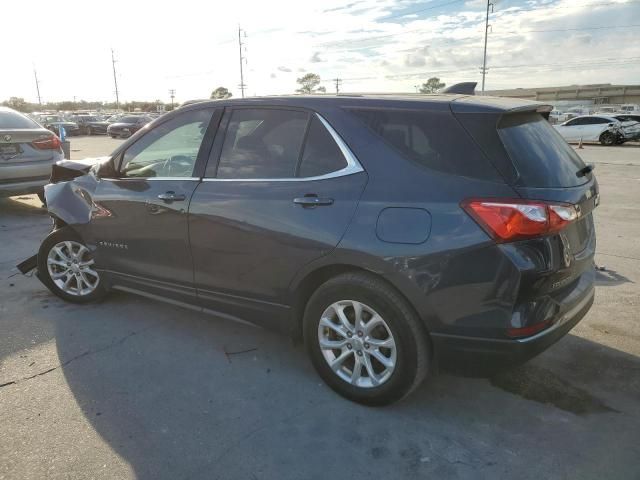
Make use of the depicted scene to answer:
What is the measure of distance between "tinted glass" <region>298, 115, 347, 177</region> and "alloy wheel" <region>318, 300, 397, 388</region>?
2.56ft

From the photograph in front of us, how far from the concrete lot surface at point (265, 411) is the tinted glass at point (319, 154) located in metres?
1.36

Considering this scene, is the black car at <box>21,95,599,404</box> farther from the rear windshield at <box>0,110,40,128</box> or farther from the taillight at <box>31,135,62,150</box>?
the rear windshield at <box>0,110,40,128</box>

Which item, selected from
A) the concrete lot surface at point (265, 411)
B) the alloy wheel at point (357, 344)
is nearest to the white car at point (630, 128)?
the concrete lot surface at point (265, 411)

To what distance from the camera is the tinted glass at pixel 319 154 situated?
3.01 meters

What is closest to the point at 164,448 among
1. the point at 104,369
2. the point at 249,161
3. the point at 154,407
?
the point at 154,407

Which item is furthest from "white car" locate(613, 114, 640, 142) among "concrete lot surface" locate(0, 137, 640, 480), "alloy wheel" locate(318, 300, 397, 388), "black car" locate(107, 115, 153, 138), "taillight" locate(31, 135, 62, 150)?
"black car" locate(107, 115, 153, 138)

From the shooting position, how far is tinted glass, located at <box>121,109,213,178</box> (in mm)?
3684

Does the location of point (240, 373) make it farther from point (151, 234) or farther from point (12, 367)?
point (12, 367)

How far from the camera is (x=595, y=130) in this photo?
987 inches

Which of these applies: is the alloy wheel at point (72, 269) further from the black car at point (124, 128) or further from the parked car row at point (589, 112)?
the parked car row at point (589, 112)

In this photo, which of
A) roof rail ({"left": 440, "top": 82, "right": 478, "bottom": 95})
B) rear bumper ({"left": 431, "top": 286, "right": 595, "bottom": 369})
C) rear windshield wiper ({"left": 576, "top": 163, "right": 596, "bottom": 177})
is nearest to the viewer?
rear bumper ({"left": 431, "top": 286, "right": 595, "bottom": 369})

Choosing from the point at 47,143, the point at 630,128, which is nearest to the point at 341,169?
the point at 47,143

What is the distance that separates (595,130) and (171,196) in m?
26.2

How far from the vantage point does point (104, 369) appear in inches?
138
